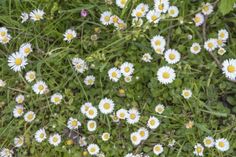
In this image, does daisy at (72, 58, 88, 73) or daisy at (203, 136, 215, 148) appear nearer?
daisy at (203, 136, 215, 148)

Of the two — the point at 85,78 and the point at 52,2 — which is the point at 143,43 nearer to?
the point at 85,78

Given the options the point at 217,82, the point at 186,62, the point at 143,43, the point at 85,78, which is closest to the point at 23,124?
the point at 85,78

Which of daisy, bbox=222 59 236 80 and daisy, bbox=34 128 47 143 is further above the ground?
daisy, bbox=222 59 236 80

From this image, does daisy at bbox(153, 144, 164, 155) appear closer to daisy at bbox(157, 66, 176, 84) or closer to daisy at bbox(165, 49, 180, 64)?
daisy at bbox(157, 66, 176, 84)

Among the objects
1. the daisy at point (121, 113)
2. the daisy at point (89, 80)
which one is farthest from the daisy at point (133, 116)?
the daisy at point (89, 80)


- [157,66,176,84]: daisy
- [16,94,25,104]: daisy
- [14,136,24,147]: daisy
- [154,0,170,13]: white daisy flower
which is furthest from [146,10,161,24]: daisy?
[14,136,24,147]: daisy
